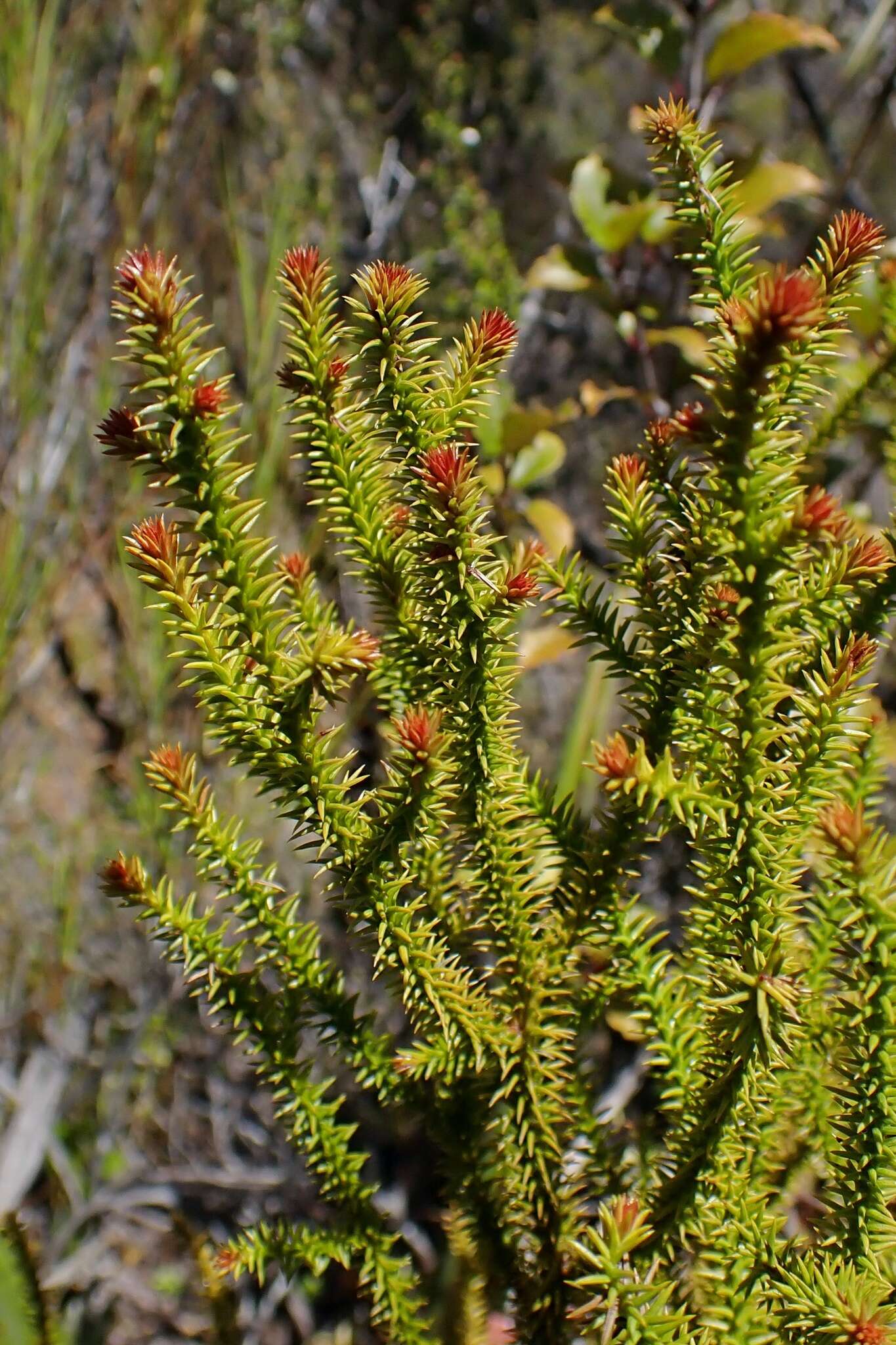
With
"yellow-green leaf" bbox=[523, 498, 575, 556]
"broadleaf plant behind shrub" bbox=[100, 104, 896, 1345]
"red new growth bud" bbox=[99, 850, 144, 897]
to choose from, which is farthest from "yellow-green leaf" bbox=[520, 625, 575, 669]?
"red new growth bud" bbox=[99, 850, 144, 897]

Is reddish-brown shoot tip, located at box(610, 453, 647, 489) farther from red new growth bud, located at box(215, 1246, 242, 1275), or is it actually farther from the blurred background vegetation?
the blurred background vegetation

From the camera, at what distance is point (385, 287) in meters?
0.41

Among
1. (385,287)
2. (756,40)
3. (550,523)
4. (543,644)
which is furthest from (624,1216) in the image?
(756,40)

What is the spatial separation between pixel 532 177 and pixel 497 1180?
216 cm

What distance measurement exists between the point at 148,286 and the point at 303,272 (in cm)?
7

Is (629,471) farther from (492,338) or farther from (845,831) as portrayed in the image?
(845,831)

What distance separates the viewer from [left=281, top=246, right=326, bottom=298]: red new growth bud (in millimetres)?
418

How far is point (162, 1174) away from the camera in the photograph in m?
1.29

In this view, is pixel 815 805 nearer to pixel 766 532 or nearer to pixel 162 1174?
pixel 766 532

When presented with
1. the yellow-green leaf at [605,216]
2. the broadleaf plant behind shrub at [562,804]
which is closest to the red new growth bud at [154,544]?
the broadleaf plant behind shrub at [562,804]

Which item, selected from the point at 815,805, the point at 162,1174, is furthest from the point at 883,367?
the point at 162,1174

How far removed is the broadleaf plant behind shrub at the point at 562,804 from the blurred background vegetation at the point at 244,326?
57 centimetres

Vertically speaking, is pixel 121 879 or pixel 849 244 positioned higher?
pixel 849 244

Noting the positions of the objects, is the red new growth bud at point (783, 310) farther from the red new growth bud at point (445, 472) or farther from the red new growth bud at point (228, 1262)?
the red new growth bud at point (228, 1262)
